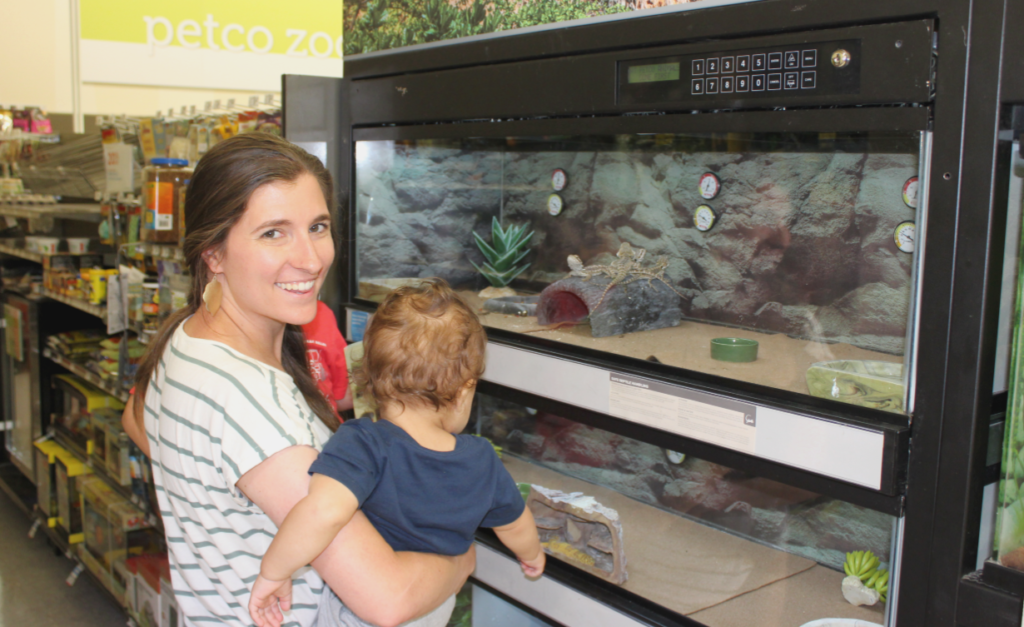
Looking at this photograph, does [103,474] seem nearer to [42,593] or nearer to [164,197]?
[42,593]

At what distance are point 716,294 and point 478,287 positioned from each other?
67 cm

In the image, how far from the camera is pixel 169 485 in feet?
3.94

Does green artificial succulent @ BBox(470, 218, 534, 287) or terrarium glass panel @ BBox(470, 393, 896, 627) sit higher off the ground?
green artificial succulent @ BBox(470, 218, 534, 287)

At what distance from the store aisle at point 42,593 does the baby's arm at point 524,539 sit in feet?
8.76

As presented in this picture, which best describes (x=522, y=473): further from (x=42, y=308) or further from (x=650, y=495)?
(x=42, y=308)

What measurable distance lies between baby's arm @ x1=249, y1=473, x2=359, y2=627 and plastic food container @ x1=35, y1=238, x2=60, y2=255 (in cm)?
314

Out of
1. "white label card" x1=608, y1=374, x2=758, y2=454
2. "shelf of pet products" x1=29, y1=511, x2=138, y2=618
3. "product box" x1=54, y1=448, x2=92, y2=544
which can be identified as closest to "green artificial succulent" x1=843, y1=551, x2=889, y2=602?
"white label card" x1=608, y1=374, x2=758, y2=454

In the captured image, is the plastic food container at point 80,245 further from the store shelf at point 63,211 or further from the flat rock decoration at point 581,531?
the flat rock decoration at point 581,531

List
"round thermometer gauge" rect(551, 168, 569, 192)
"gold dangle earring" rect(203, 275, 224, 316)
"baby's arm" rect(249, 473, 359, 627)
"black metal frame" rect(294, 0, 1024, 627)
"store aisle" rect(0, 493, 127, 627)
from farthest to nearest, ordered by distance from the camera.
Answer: "store aisle" rect(0, 493, 127, 627)
"round thermometer gauge" rect(551, 168, 569, 192)
"gold dangle earring" rect(203, 275, 224, 316)
"baby's arm" rect(249, 473, 359, 627)
"black metal frame" rect(294, 0, 1024, 627)

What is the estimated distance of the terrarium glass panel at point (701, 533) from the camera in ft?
4.28

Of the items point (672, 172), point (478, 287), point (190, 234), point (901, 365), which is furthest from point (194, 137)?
point (901, 365)

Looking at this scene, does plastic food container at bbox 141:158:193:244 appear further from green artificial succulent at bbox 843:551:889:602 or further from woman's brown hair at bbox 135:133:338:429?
green artificial succulent at bbox 843:551:889:602

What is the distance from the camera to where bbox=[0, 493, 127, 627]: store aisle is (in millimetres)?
3244

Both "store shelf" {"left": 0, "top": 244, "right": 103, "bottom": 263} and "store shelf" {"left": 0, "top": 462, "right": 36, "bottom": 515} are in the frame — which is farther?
"store shelf" {"left": 0, "top": 462, "right": 36, "bottom": 515}
